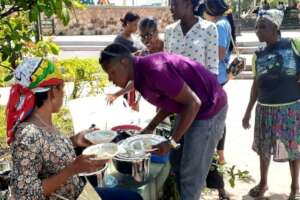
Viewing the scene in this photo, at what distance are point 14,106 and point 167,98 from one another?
97 cm

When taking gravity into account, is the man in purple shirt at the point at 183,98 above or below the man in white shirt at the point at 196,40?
below

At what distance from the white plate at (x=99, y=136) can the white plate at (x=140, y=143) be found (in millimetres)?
102

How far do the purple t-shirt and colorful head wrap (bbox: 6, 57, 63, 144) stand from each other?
0.62m

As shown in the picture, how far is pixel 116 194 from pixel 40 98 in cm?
67

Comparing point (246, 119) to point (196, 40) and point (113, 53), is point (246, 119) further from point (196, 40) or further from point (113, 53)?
point (113, 53)

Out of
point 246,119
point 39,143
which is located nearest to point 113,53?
point 39,143

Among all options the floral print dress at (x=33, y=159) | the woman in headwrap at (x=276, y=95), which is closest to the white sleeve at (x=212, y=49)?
the woman in headwrap at (x=276, y=95)

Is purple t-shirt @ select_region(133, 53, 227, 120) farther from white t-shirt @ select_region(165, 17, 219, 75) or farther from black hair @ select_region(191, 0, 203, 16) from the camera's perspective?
black hair @ select_region(191, 0, 203, 16)

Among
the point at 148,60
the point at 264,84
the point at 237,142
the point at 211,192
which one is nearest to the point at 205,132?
the point at 148,60

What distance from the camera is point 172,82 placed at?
8.00 feet

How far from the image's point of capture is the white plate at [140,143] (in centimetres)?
254

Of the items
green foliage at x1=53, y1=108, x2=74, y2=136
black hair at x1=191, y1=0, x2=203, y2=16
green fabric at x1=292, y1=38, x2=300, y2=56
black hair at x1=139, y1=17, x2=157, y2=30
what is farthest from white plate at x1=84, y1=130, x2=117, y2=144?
green foliage at x1=53, y1=108, x2=74, y2=136

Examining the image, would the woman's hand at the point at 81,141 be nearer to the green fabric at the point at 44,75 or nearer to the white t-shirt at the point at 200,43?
the green fabric at the point at 44,75

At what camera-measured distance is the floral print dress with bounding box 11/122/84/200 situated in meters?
1.86
